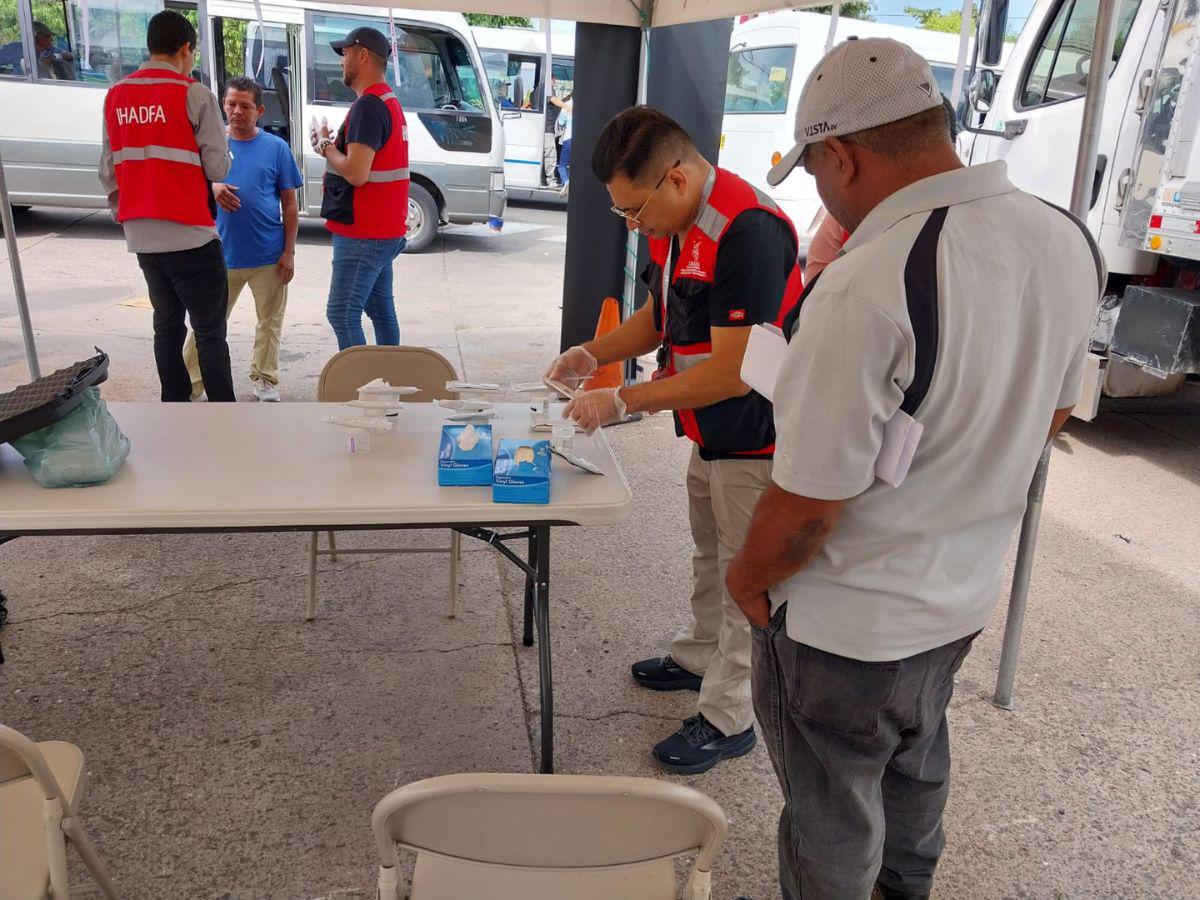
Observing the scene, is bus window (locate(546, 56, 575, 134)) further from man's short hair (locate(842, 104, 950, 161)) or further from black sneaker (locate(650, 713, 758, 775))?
man's short hair (locate(842, 104, 950, 161))

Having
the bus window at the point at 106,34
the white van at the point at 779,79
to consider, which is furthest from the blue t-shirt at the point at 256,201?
the bus window at the point at 106,34

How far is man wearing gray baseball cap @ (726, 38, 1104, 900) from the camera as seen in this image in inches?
45.7

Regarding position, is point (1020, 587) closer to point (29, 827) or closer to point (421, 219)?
point (29, 827)

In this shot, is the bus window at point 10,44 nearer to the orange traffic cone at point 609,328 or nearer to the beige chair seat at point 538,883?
the orange traffic cone at point 609,328

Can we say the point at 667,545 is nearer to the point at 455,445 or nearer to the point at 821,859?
the point at 455,445

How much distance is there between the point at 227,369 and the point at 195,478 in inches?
89.7

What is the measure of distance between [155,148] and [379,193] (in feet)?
3.10

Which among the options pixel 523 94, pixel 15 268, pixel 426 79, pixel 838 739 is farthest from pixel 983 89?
pixel 523 94

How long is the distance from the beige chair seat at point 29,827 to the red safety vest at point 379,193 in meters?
2.98

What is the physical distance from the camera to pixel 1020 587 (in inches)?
100

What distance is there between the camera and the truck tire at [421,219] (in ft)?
31.0

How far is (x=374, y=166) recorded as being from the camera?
4.15m

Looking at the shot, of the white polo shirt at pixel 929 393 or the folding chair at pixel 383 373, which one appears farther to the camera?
the folding chair at pixel 383 373

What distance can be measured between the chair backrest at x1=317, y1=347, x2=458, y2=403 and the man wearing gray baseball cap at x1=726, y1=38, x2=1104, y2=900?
1.62m
